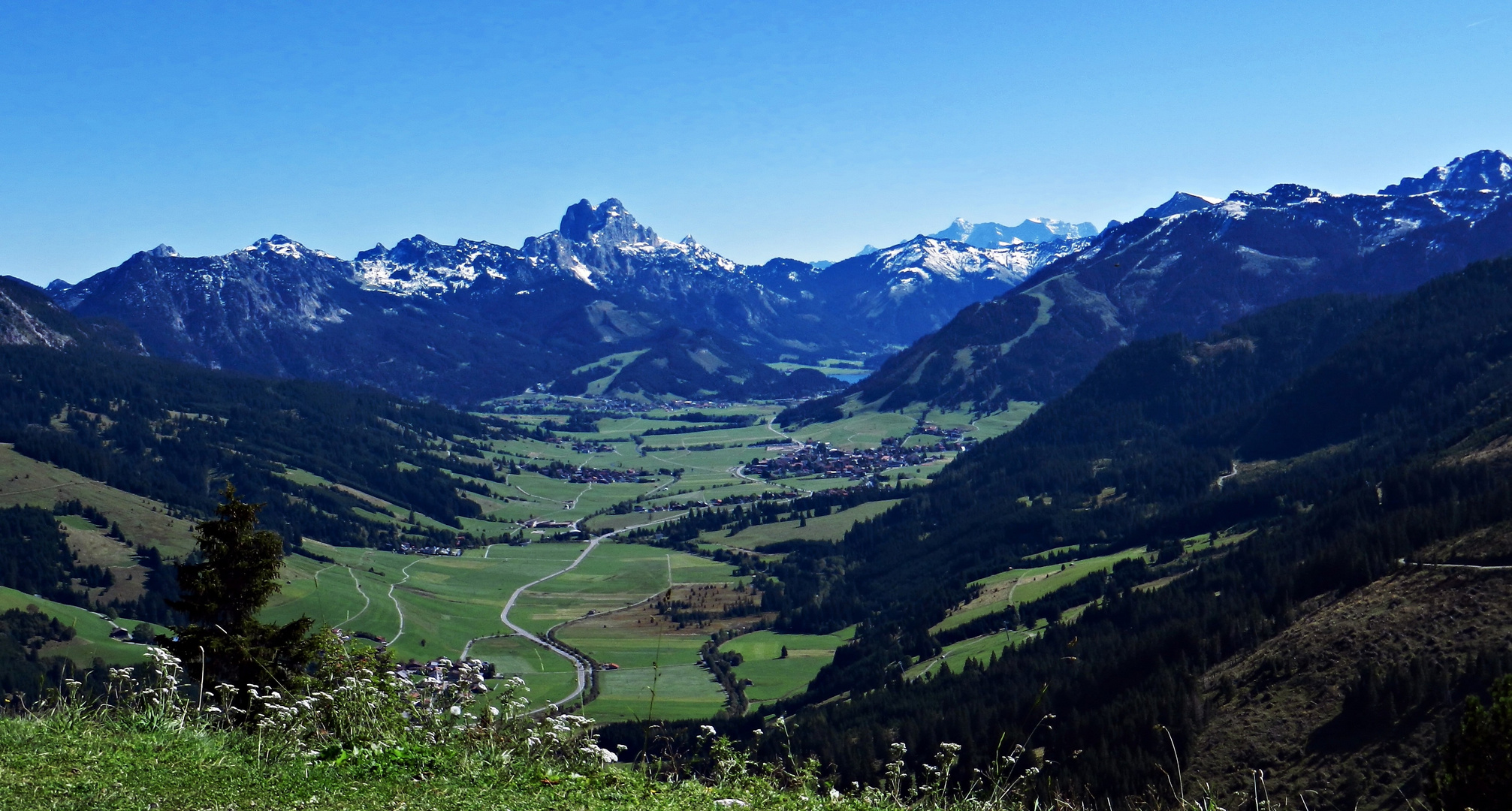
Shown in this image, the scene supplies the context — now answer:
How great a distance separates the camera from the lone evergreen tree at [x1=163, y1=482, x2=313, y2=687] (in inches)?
1083

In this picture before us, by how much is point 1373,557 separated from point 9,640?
138m

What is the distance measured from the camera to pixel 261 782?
11.1 m

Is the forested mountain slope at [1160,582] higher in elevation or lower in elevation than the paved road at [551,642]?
higher

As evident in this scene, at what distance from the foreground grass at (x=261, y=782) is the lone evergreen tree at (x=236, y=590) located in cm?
1531

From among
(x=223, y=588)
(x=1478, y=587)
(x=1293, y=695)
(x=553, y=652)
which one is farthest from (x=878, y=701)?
(x=223, y=588)

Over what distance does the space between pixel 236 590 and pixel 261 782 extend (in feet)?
66.6

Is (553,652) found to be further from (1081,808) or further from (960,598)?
(1081,808)

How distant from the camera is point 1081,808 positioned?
13219 mm

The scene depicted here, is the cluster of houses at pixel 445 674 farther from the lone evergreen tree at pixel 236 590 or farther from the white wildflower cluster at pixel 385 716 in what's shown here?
the lone evergreen tree at pixel 236 590

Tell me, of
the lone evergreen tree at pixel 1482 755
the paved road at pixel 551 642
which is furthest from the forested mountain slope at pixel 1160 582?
the paved road at pixel 551 642

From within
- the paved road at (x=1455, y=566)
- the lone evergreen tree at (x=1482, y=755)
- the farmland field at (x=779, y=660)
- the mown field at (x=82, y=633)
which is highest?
the lone evergreen tree at (x=1482, y=755)

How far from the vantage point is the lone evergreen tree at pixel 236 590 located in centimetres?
2750

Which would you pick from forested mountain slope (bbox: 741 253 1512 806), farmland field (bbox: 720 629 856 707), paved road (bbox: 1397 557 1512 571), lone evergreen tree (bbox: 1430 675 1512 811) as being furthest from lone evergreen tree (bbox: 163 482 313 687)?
farmland field (bbox: 720 629 856 707)

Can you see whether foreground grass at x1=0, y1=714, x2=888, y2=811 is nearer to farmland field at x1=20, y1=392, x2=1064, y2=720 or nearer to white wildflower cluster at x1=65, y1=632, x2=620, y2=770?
white wildflower cluster at x1=65, y1=632, x2=620, y2=770
